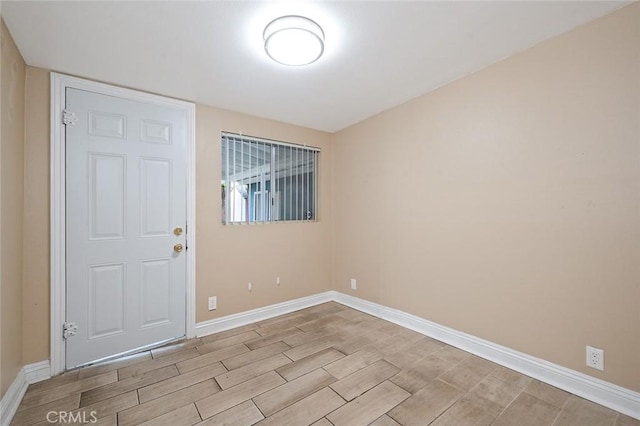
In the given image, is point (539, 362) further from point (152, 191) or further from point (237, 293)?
point (152, 191)

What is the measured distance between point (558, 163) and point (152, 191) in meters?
3.30

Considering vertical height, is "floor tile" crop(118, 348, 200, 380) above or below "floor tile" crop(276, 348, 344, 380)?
below

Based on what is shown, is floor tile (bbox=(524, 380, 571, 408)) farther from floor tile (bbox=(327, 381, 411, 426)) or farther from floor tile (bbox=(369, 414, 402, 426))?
floor tile (bbox=(369, 414, 402, 426))

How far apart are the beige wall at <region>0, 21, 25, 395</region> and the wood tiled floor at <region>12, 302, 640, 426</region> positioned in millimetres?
404

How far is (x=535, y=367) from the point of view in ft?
6.66

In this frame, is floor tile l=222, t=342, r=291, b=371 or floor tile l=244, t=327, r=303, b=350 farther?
floor tile l=244, t=327, r=303, b=350

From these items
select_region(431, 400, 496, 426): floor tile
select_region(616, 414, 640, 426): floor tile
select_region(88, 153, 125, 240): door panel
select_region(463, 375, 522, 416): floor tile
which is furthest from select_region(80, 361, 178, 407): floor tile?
select_region(616, 414, 640, 426): floor tile

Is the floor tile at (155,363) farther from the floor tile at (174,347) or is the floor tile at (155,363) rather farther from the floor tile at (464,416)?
the floor tile at (464,416)

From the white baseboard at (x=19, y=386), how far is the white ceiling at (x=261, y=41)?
2.25 metres

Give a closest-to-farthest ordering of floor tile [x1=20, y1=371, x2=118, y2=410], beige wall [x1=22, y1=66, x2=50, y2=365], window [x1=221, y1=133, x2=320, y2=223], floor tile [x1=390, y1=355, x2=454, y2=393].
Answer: floor tile [x1=20, y1=371, x2=118, y2=410] < floor tile [x1=390, y1=355, x2=454, y2=393] < beige wall [x1=22, y1=66, x2=50, y2=365] < window [x1=221, y1=133, x2=320, y2=223]

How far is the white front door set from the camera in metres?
2.27

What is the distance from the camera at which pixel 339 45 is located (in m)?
1.96

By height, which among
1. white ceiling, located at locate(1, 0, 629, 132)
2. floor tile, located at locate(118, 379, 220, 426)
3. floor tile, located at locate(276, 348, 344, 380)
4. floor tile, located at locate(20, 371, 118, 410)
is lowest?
floor tile, located at locate(20, 371, 118, 410)

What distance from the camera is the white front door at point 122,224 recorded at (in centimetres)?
227
